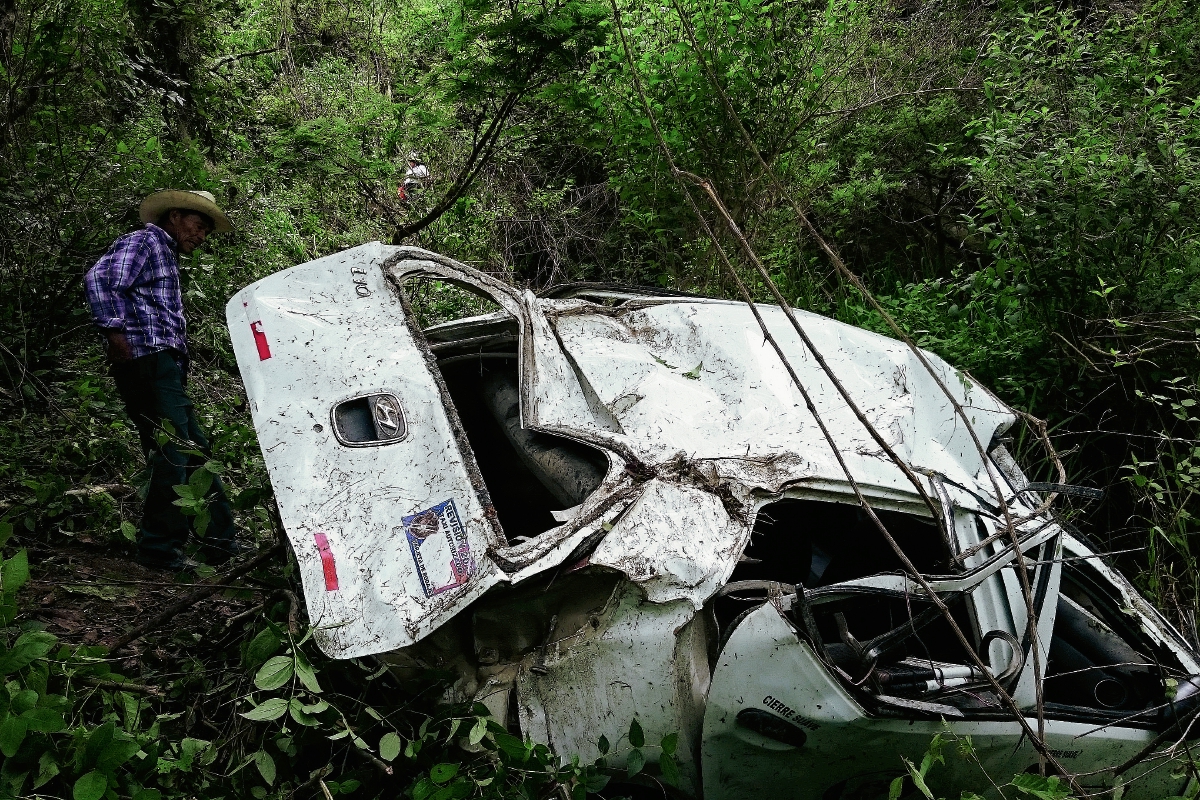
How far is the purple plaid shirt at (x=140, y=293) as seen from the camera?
12.5ft

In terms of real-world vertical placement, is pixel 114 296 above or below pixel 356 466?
above

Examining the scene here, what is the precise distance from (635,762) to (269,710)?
1.03m

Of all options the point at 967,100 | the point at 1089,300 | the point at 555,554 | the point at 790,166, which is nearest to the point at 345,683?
the point at 555,554

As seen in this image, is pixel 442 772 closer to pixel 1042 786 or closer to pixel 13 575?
pixel 13 575

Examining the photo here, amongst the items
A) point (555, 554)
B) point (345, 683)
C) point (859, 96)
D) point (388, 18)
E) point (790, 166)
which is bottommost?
point (345, 683)

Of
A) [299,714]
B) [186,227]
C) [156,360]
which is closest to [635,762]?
[299,714]

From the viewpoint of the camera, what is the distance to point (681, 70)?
5.89 m

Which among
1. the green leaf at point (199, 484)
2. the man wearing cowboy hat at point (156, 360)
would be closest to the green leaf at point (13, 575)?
the green leaf at point (199, 484)

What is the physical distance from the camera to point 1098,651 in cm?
329

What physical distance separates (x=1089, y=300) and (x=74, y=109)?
6.07 m

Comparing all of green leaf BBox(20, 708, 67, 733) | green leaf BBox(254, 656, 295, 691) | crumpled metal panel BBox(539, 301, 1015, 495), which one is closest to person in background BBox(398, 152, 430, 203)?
crumpled metal panel BBox(539, 301, 1015, 495)

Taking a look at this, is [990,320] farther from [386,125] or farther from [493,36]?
[386,125]

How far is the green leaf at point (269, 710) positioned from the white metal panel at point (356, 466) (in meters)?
0.32

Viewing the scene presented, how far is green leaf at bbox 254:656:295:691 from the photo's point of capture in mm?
2381
